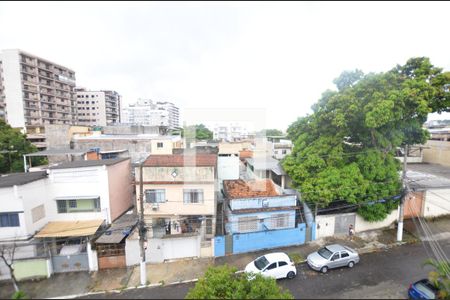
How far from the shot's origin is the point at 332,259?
1113 centimetres

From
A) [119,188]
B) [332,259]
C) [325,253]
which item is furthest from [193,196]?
A: [332,259]

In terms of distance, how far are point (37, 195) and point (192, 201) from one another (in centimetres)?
905

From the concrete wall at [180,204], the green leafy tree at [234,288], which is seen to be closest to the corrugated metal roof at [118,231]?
the concrete wall at [180,204]

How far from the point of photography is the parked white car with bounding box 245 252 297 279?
10.4 m

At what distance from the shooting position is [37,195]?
1268cm

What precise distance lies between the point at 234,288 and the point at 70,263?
10297 millimetres

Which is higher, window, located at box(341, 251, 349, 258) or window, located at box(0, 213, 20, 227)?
window, located at box(0, 213, 20, 227)

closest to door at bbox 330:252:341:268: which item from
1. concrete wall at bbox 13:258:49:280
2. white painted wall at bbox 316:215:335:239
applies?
white painted wall at bbox 316:215:335:239

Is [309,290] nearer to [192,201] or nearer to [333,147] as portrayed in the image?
[192,201]

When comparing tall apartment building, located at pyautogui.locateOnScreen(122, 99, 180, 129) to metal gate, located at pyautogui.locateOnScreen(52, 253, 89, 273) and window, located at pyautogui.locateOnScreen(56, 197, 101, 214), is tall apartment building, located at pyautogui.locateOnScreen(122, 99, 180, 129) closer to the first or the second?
window, located at pyautogui.locateOnScreen(56, 197, 101, 214)

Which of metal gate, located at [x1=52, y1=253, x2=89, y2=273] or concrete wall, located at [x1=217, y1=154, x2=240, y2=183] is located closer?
metal gate, located at [x1=52, y1=253, x2=89, y2=273]

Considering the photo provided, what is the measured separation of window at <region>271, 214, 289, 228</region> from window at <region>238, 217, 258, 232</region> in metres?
1.17

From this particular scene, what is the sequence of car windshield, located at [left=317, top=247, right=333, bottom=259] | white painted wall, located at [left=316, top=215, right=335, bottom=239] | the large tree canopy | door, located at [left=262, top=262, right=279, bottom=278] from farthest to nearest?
white painted wall, located at [left=316, top=215, right=335, bottom=239] → the large tree canopy → car windshield, located at [left=317, top=247, right=333, bottom=259] → door, located at [left=262, top=262, right=279, bottom=278]

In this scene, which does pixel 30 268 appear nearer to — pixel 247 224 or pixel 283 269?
pixel 247 224
